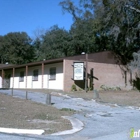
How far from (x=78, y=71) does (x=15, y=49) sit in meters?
35.8

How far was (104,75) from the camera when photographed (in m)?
29.7

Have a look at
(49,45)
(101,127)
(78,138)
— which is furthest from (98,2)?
(49,45)

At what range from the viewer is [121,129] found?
9039 millimetres

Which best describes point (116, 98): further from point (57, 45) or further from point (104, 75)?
point (57, 45)

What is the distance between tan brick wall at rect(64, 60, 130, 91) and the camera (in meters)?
26.8

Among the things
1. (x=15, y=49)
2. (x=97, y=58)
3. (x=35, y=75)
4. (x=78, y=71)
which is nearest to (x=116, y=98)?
(x=78, y=71)

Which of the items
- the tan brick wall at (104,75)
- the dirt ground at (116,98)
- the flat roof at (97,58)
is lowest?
the dirt ground at (116,98)

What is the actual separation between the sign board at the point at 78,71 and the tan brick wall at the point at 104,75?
2.32 ft

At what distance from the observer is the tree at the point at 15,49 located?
5889 centimetres

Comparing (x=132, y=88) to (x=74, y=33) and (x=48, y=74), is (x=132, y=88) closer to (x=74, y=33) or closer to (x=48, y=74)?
(x=48, y=74)

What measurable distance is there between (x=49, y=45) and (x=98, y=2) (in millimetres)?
27876

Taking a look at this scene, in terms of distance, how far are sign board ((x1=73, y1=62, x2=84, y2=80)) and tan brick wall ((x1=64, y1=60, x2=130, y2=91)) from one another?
71 centimetres

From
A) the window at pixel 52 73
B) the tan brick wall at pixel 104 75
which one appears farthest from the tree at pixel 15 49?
the tan brick wall at pixel 104 75

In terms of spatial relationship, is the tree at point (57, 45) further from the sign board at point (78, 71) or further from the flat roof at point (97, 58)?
the sign board at point (78, 71)
